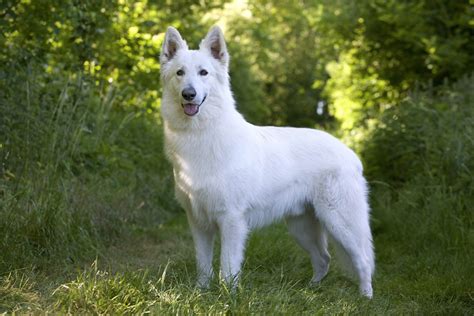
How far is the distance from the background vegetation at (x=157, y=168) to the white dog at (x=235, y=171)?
34cm

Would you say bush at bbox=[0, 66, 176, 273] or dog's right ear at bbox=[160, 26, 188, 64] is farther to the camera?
bush at bbox=[0, 66, 176, 273]

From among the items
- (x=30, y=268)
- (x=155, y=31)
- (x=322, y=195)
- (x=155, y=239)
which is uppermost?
(x=155, y=31)

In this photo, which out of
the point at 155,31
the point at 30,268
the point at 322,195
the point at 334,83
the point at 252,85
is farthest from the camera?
the point at 252,85

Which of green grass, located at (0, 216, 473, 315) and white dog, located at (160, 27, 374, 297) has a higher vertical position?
white dog, located at (160, 27, 374, 297)

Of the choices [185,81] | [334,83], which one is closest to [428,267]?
[185,81]

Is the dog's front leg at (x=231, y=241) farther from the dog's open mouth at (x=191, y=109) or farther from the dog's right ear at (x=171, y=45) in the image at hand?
the dog's right ear at (x=171, y=45)

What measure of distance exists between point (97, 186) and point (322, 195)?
8.14ft

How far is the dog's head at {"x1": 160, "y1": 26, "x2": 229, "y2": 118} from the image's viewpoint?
4.07 metres

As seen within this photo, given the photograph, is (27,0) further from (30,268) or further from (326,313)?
(326,313)

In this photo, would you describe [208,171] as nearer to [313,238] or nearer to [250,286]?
[250,286]

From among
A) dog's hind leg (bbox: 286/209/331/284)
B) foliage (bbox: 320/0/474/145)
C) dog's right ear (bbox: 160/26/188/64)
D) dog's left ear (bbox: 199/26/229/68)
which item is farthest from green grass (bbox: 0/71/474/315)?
dog's left ear (bbox: 199/26/229/68)

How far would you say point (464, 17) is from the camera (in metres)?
7.60

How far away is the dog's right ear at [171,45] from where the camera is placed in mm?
4320

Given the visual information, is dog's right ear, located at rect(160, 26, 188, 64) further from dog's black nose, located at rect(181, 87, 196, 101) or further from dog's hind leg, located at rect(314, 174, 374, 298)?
dog's hind leg, located at rect(314, 174, 374, 298)
